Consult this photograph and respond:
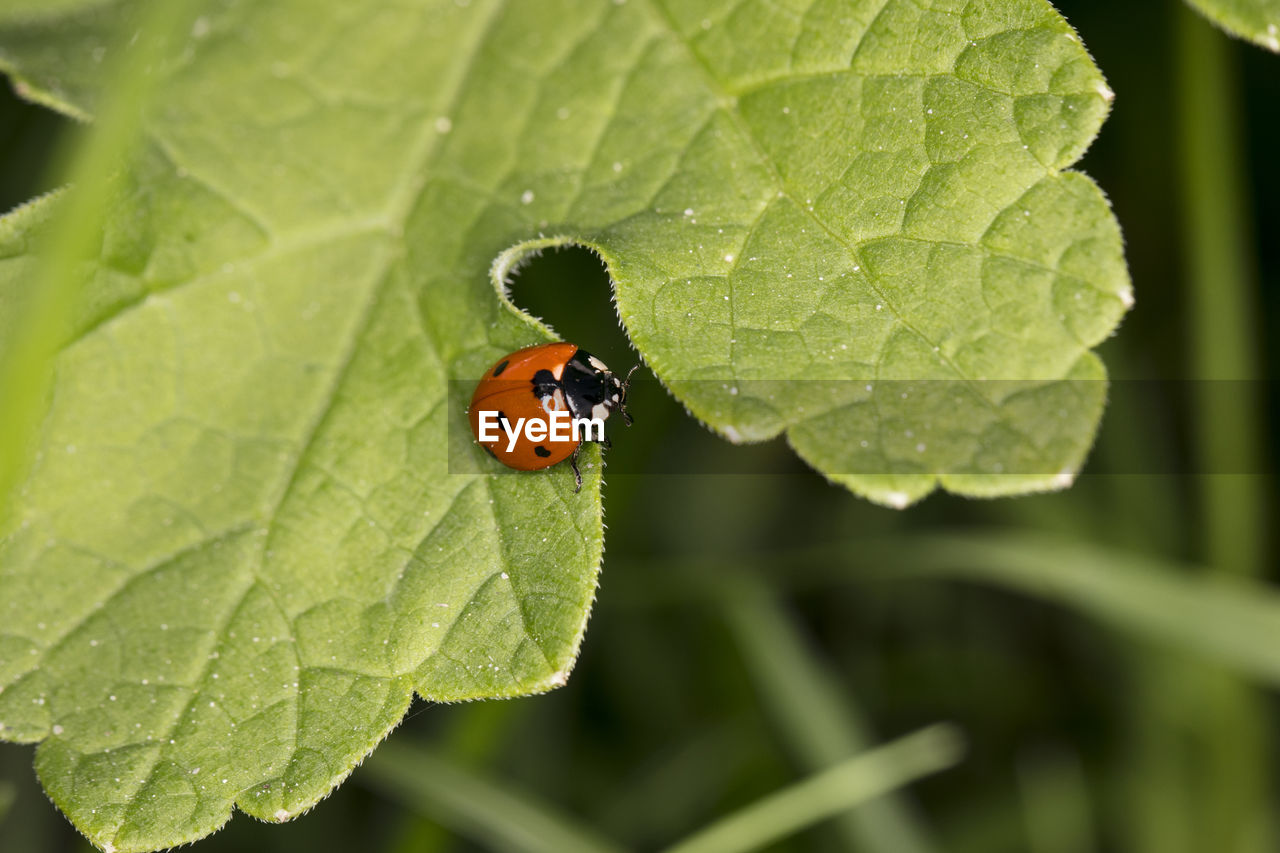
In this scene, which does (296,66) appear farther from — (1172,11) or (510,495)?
(1172,11)

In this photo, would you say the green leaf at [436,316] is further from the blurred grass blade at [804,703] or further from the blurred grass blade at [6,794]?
the blurred grass blade at [804,703]

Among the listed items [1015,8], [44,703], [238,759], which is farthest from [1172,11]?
[44,703]

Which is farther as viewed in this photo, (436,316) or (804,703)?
(804,703)

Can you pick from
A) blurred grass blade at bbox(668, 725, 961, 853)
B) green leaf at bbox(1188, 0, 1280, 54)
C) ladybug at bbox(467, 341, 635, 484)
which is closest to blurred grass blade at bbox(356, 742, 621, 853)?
blurred grass blade at bbox(668, 725, 961, 853)

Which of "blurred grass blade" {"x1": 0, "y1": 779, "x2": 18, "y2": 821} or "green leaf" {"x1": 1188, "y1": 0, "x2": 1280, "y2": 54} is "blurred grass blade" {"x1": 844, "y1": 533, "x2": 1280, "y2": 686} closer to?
"green leaf" {"x1": 1188, "y1": 0, "x2": 1280, "y2": 54}

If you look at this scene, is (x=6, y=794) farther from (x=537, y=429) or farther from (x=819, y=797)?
(x=819, y=797)

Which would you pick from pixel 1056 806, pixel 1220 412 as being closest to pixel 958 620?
pixel 1056 806
